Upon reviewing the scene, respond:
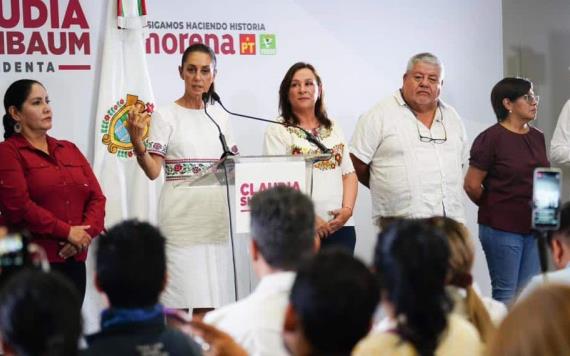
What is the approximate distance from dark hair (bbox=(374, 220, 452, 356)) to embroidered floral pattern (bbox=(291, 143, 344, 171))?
8.11 ft

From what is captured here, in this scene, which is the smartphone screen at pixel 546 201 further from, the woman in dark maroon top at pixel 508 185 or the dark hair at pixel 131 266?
the woman in dark maroon top at pixel 508 185

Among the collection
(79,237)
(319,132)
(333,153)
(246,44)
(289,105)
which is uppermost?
(246,44)

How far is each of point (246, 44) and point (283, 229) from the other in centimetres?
343

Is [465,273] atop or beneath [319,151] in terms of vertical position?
beneath

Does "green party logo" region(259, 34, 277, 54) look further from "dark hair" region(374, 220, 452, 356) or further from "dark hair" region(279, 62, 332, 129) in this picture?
"dark hair" region(374, 220, 452, 356)

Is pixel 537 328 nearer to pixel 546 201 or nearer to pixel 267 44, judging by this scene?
pixel 546 201

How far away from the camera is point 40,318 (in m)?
1.62

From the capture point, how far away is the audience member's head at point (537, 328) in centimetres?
135

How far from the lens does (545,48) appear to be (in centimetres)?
682

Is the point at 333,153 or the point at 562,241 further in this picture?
the point at 333,153

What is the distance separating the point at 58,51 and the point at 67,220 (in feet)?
4.12

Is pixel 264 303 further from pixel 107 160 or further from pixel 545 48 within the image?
pixel 545 48

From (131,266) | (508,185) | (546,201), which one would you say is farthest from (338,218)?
(131,266)

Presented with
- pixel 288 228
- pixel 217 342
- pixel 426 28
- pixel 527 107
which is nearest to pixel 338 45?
pixel 426 28
